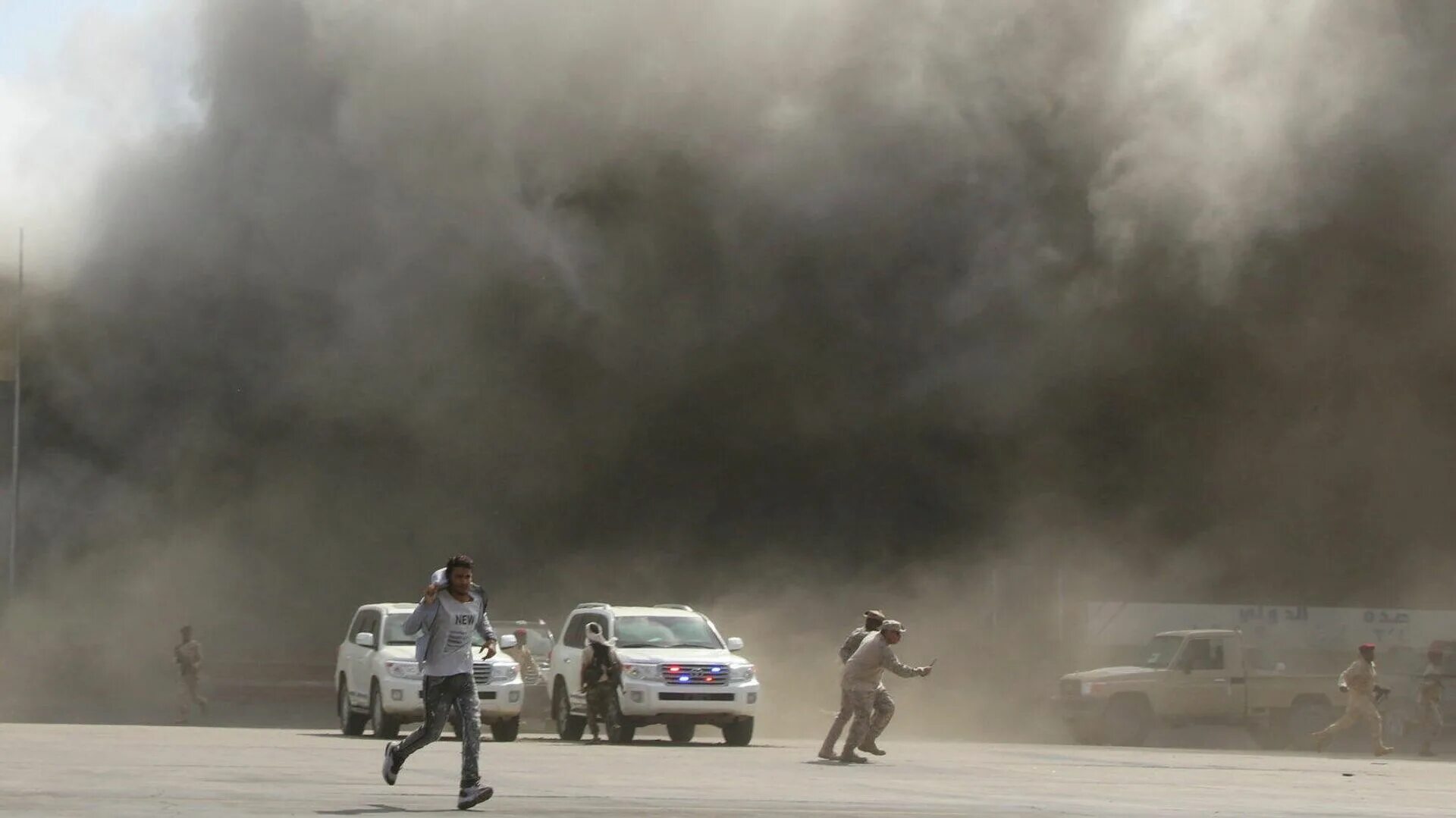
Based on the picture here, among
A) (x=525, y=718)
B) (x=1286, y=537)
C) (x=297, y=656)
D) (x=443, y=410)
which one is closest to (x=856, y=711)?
(x=525, y=718)

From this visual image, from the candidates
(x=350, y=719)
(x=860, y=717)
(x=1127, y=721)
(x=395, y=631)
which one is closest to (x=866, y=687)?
(x=860, y=717)

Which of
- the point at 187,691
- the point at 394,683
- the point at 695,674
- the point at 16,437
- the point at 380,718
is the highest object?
the point at 16,437

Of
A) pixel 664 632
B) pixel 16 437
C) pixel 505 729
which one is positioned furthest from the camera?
pixel 16 437

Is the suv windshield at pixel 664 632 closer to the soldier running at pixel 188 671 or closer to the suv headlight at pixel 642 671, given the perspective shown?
the suv headlight at pixel 642 671

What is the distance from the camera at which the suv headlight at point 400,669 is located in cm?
2019

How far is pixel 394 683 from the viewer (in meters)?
20.2

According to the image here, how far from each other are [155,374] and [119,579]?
449 cm

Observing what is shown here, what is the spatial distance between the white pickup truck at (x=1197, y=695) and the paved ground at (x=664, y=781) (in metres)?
3.62

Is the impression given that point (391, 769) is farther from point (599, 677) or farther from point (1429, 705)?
point (1429, 705)

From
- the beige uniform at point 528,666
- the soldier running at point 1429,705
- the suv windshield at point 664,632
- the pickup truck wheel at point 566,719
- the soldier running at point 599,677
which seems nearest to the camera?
the soldier running at point 599,677

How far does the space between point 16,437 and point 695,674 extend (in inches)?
747

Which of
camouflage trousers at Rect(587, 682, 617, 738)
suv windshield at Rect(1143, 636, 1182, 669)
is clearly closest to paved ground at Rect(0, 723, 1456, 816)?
camouflage trousers at Rect(587, 682, 617, 738)

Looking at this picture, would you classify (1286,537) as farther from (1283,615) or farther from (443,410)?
(443,410)

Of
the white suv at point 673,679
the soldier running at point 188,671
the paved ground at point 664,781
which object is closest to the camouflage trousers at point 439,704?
the paved ground at point 664,781
